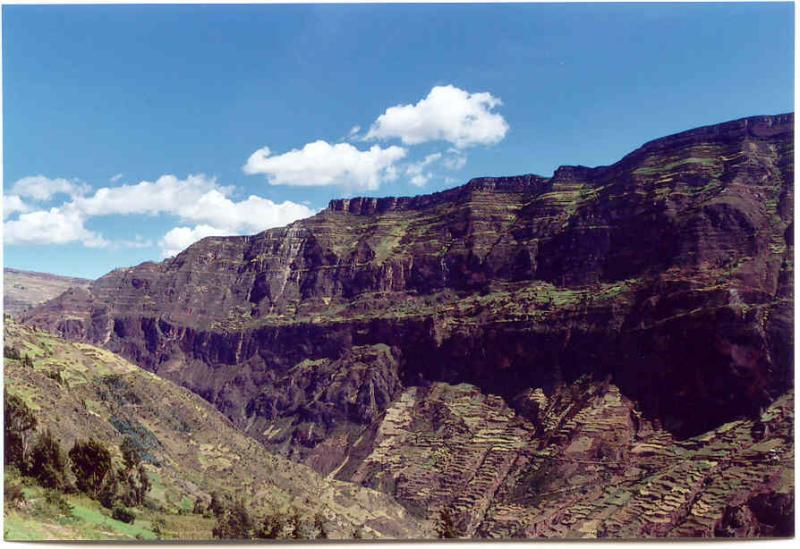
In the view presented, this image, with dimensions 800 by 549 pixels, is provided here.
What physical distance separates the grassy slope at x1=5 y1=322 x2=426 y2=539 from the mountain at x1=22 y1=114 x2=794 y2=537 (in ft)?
41.8

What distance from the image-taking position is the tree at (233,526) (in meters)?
34.2

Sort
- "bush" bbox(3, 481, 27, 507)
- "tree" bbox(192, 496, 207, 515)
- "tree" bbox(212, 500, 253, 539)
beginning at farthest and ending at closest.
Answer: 1. "tree" bbox(192, 496, 207, 515)
2. "tree" bbox(212, 500, 253, 539)
3. "bush" bbox(3, 481, 27, 507)

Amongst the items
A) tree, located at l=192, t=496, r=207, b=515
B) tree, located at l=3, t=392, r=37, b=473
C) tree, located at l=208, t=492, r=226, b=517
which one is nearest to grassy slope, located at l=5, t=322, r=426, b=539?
tree, located at l=192, t=496, r=207, b=515

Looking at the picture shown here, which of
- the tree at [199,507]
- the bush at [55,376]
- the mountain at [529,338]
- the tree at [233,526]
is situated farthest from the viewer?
the mountain at [529,338]

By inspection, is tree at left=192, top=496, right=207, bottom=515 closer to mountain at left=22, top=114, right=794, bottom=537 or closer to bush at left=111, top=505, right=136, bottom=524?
bush at left=111, top=505, right=136, bottom=524

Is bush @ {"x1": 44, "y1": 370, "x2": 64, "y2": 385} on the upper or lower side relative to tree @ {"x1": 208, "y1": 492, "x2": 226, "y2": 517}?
upper

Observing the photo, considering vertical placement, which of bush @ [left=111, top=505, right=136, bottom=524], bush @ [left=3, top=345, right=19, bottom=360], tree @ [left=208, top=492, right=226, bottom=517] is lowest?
tree @ [left=208, top=492, right=226, bottom=517]

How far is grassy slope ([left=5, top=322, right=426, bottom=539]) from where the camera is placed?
34.2 meters

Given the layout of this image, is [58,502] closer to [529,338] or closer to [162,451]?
[162,451]

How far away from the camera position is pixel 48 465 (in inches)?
1303

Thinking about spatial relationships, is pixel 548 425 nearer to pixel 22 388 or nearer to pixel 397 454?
pixel 397 454

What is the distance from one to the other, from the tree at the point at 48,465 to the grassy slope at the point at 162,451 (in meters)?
1.52

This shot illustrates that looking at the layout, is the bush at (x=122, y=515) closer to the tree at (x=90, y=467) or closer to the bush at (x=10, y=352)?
the tree at (x=90, y=467)

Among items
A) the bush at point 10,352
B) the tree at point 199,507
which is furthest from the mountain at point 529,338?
the bush at point 10,352
